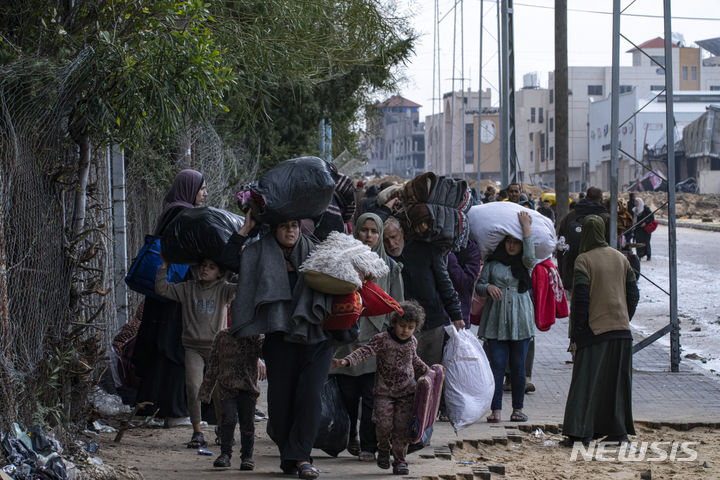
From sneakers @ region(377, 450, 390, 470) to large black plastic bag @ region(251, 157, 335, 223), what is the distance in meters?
1.55

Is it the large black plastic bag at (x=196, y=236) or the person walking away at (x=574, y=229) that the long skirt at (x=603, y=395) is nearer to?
the large black plastic bag at (x=196, y=236)

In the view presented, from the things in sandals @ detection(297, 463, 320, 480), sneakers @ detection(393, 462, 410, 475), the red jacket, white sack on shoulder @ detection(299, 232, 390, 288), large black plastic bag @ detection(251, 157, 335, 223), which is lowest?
sneakers @ detection(393, 462, 410, 475)

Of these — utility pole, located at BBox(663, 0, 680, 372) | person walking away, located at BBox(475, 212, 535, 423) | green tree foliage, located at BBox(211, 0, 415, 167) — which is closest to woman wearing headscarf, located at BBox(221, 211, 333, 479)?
person walking away, located at BBox(475, 212, 535, 423)

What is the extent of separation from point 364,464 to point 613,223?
5.61m

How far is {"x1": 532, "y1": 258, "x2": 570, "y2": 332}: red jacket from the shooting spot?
27.5 feet

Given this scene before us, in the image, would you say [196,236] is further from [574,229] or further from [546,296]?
[574,229]

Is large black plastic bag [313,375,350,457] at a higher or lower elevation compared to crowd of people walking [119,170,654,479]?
lower

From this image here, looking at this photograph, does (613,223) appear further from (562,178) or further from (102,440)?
(562,178)

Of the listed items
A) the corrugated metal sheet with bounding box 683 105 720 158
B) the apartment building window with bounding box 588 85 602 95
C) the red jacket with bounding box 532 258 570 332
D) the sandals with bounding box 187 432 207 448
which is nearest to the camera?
the sandals with bounding box 187 432 207 448

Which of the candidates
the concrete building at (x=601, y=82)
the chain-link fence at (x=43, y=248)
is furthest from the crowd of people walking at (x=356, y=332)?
the concrete building at (x=601, y=82)

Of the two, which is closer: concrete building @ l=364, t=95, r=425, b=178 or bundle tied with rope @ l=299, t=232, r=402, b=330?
bundle tied with rope @ l=299, t=232, r=402, b=330

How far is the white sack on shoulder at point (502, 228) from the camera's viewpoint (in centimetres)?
813

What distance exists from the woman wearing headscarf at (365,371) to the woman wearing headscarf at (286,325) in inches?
27.9

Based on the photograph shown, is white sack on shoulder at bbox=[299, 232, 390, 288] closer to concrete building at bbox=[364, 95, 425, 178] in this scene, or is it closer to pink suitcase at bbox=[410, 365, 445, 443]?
pink suitcase at bbox=[410, 365, 445, 443]
